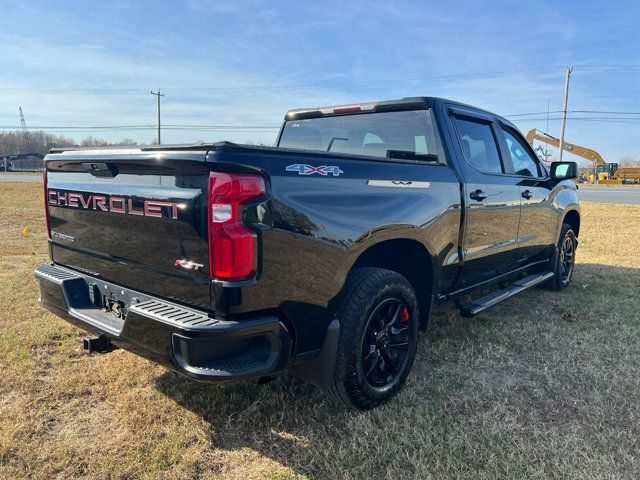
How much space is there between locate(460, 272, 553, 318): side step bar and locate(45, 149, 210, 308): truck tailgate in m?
2.25

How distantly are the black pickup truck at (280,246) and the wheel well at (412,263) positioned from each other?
0.01 meters

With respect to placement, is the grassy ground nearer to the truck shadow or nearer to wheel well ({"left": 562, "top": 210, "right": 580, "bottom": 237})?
the truck shadow

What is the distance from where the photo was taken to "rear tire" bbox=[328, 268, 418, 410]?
260cm

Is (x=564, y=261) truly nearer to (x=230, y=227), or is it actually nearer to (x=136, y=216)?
(x=230, y=227)

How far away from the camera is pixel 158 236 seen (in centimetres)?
230

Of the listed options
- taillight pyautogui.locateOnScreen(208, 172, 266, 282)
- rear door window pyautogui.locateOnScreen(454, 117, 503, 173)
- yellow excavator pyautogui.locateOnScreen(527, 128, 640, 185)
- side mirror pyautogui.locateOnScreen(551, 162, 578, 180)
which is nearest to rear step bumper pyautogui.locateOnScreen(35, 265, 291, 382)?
taillight pyautogui.locateOnScreen(208, 172, 266, 282)

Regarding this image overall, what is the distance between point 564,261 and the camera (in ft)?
18.7

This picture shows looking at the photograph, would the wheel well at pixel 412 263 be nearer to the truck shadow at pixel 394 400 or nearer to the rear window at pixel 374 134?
the truck shadow at pixel 394 400

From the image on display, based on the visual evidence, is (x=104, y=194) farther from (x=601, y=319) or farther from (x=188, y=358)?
(x=601, y=319)

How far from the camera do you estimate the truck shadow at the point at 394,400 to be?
8.31 ft

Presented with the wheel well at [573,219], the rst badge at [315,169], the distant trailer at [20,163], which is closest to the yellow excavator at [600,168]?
the wheel well at [573,219]

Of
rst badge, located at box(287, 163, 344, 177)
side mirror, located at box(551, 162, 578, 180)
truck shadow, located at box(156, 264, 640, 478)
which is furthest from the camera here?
side mirror, located at box(551, 162, 578, 180)

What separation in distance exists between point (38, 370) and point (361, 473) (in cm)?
231

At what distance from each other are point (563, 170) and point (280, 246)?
3783 millimetres
